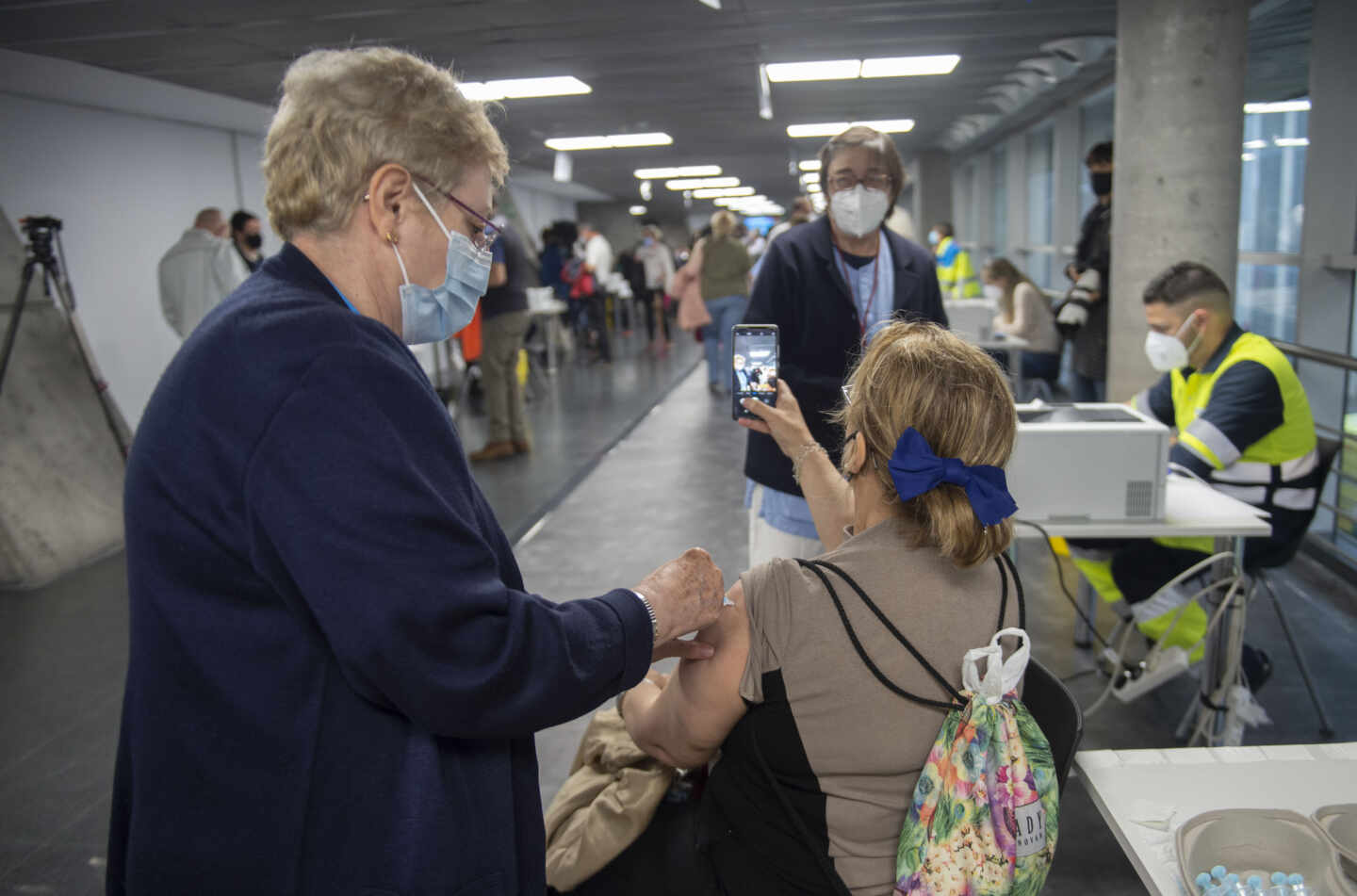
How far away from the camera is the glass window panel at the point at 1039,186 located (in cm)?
1116

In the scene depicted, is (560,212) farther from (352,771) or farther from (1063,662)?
(352,771)

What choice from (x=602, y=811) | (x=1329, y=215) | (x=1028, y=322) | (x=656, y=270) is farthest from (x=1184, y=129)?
(x=656, y=270)

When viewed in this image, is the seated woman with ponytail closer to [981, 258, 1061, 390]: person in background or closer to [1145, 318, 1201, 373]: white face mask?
[1145, 318, 1201, 373]: white face mask

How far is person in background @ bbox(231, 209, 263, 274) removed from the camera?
20.3ft

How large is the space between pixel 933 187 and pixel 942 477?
13987 millimetres

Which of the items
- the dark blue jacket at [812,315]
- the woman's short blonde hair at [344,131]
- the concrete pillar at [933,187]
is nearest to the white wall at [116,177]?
the dark blue jacket at [812,315]

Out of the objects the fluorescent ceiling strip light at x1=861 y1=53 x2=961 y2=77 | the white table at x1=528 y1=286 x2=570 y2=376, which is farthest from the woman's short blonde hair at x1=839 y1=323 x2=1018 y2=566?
the white table at x1=528 y1=286 x2=570 y2=376

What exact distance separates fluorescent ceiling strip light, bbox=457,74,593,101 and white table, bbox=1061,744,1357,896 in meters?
6.32

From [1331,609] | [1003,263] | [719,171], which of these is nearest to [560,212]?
[719,171]

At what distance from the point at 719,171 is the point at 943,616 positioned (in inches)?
597

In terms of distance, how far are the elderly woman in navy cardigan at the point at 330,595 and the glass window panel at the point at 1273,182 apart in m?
5.20

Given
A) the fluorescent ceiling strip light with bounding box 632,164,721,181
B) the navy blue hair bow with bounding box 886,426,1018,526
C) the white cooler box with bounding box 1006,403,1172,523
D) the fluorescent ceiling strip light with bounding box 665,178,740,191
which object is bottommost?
the white cooler box with bounding box 1006,403,1172,523

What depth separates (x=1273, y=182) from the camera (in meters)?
5.71

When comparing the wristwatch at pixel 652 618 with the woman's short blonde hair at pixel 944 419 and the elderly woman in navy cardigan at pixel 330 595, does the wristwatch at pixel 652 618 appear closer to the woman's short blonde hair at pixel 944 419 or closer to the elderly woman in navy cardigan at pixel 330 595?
the elderly woman in navy cardigan at pixel 330 595
